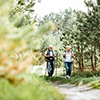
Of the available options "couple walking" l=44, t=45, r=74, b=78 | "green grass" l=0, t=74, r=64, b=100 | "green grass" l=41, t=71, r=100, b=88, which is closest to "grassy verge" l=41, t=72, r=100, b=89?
"green grass" l=41, t=71, r=100, b=88

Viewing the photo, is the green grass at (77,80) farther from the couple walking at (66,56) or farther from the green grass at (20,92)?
the green grass at (20,92)

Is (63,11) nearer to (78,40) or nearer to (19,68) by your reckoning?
(78,40)

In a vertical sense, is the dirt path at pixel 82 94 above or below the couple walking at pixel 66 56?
below

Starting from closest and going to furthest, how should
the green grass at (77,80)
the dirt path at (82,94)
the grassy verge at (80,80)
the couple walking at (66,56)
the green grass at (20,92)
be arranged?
the green grass at (20,92) → the dirt path at (82,94) → the grassy verge at (80,80) → the green grass at (77,80) → the couple walking at (66,56)

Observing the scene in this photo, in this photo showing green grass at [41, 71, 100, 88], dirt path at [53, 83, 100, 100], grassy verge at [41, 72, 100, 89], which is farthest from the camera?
green grass at [41, 71, 100, 88]

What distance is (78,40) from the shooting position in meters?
13.4

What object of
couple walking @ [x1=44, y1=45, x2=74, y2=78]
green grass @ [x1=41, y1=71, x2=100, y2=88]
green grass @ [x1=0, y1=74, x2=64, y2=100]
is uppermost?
couple walking @ [x1=44, y1=45, x2=74, y2=78]

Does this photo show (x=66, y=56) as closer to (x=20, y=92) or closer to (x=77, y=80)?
(x=77, y=80)

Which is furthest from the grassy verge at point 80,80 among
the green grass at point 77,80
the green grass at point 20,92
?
the green grass at point 20,92

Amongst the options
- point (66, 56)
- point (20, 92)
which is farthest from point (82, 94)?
point (66, 56)

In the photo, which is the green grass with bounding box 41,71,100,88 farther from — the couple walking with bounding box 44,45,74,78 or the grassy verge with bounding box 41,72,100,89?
the couple walking with bounding box 44,45,74,78

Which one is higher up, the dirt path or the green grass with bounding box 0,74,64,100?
the green grass with bounding box 0,74,64,100

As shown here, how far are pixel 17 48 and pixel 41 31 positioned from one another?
543 mm

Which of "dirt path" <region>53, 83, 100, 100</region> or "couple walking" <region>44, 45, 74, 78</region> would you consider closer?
"dirt path" <region>53, 83, 100, 100</region>
